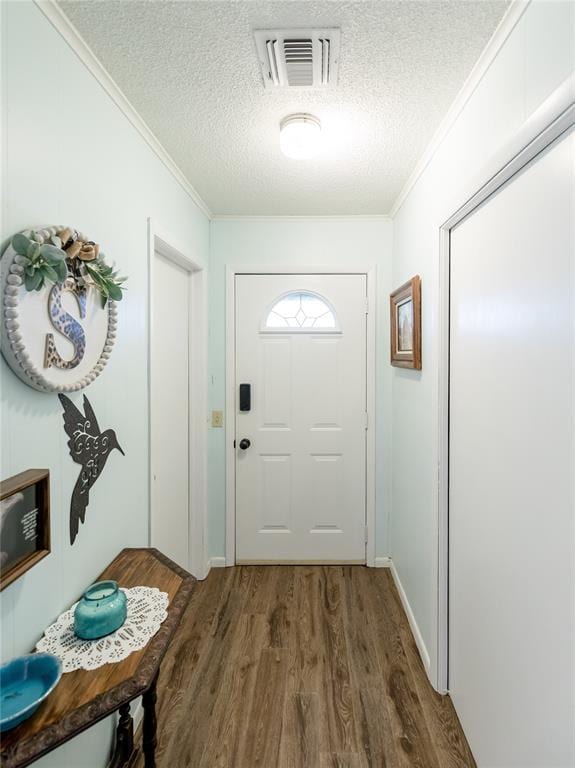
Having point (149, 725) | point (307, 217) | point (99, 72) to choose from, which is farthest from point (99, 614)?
point (307, 217)

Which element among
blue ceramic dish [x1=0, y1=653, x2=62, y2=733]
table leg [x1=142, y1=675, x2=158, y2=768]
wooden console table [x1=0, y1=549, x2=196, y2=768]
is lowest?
table leg [x1=142, y1=675, x2=158, y2=768]

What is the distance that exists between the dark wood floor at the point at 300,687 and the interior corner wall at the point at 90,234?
1.41ft

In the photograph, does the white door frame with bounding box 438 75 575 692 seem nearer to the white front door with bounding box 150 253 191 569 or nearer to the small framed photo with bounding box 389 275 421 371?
the small framed photo with bounding box 389 275 421 371

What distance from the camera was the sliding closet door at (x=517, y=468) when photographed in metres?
0.88

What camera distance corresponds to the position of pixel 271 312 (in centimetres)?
266

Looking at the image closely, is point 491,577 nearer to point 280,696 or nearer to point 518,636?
point 518,636

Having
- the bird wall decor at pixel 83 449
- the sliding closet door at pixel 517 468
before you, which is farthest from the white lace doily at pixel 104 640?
the sliding closet door at pixel 517 468

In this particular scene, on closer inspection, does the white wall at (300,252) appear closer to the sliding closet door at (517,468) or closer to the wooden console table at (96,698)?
the sliding closet door at (517,468)

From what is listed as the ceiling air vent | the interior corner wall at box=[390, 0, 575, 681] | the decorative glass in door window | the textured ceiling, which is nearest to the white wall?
the interior corner wall at box=[390, 0, 575, 681]

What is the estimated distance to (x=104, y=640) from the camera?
39.0 inches

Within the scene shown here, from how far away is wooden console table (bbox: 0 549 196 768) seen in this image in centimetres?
73

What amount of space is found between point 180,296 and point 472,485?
1.85 m

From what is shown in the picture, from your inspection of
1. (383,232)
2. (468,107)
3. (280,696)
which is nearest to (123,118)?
(468,107)

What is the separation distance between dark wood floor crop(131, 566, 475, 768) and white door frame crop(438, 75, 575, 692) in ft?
0.74
